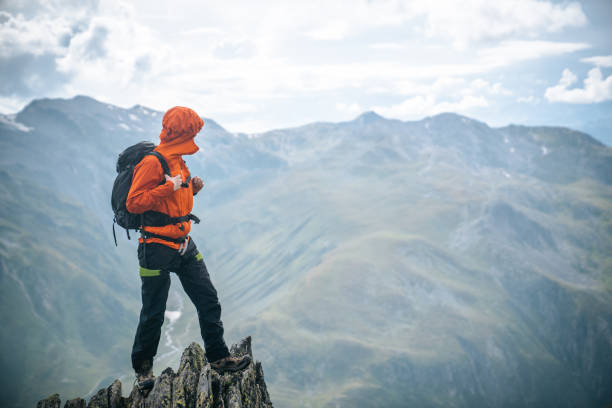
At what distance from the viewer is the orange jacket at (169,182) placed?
10141 millimetres

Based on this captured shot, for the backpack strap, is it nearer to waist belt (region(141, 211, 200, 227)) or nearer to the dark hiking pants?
waist belt (region(141, 211, 200, 227))

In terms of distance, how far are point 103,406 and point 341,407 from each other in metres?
208

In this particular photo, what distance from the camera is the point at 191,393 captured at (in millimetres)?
10992

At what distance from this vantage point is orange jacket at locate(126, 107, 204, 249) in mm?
Result: 10141

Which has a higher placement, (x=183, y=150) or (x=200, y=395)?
(x=183, y=150)

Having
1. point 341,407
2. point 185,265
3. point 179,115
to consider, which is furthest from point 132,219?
point 341,407

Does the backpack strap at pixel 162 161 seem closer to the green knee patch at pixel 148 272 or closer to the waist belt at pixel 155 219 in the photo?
the waist belt at pixel 155 219

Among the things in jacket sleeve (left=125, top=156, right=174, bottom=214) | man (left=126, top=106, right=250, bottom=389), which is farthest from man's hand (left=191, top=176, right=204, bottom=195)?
jacket sleeve (left=125, top=156, right=174, bottom=214)

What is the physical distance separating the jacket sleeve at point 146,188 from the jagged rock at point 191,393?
4.50 meters

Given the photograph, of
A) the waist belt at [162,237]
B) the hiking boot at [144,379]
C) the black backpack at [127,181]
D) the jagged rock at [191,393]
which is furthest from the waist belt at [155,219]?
the jagged rock at [191,393]

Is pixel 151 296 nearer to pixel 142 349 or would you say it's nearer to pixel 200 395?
pixel 142 349

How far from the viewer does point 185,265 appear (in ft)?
37.8

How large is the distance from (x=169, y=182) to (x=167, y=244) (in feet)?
5.39

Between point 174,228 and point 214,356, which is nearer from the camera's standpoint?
point 174,228
